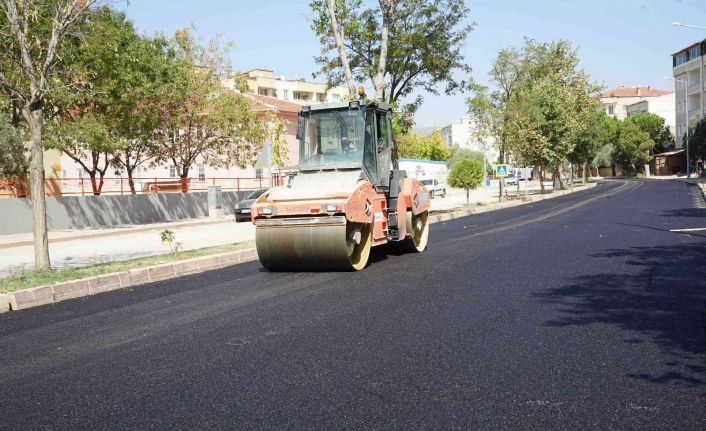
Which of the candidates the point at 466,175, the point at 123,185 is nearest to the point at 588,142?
the point at 466,175

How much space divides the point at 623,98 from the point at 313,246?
122 metres

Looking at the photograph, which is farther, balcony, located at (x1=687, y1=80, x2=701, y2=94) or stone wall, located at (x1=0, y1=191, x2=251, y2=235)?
balcony, located at (x1=687, y1=80, x2=701, y2=94)

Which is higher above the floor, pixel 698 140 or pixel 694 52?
pixel 694 52

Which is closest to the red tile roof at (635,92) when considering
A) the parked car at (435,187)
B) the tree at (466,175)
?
the parked car at (435,187)

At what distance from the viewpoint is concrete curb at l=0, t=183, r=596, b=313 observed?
→ 8656 millimetres

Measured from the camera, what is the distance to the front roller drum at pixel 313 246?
31.9 feet

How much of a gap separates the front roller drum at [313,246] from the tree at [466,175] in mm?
21969

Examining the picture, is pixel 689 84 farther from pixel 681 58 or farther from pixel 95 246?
pixel 95 246

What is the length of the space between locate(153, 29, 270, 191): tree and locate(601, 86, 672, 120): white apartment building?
96.6 m

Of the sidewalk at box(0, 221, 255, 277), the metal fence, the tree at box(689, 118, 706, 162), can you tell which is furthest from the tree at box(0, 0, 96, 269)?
the tree at box(689, 118, 706, 162)

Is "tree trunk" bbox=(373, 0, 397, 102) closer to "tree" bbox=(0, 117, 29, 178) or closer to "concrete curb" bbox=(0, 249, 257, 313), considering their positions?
"concrete curb" bbox=(0, 249, 257, 313)

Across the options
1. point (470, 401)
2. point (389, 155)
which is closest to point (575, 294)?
point (470, 401)

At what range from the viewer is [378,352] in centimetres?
531

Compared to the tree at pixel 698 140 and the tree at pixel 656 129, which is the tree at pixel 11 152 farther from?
the tree at pixel 656 129
